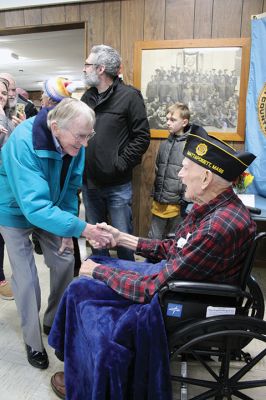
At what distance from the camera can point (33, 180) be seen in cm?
141

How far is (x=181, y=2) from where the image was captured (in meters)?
2.64

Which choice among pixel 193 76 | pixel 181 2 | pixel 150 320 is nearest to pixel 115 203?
pixel 193 76

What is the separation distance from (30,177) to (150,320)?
0.75 metres

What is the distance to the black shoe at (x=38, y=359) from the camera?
1646 mm

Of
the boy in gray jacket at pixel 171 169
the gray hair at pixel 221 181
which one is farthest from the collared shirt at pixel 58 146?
the boy in gray jacket at pixel 171 169

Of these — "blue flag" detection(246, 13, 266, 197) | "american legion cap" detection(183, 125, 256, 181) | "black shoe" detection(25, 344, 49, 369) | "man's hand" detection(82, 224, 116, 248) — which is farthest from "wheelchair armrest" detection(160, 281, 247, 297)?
"blue flag" detection(246, 13, 266, 197)

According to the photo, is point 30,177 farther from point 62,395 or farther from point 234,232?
point 62,395

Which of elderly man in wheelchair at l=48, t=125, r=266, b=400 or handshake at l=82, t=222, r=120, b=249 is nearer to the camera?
elderly man in wheelchair at l=48, t=125, r=266, b=400

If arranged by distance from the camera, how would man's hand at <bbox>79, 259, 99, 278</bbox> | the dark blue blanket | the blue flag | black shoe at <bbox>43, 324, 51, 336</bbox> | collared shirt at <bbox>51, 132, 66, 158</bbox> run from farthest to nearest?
1. the blue flag
2. black shoe at <bbox>43, 324, 51, 336</bbox>
3. collared shirt at <bbox>51, 132, 66, 158</bbox>
4. man's hand at <bbox>79, 259, 99, 278</bbox>
5. the dark blue blanket

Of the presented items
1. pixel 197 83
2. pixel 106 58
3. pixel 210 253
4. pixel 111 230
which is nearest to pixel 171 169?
pixel 197 83

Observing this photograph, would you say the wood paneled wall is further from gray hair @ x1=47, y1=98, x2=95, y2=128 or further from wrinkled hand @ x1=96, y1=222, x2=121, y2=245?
gray hair @ x1=47, y1=98, x2=95, y2=128

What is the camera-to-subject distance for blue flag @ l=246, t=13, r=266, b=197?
250 cm

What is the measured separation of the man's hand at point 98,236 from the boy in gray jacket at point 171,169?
37.4 inches

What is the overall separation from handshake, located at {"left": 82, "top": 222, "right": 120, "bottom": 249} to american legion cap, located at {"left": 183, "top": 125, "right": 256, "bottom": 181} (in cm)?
58
